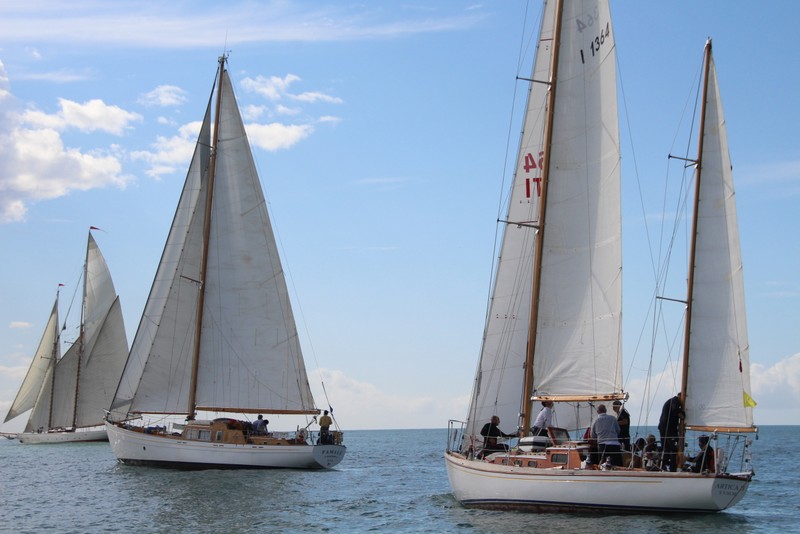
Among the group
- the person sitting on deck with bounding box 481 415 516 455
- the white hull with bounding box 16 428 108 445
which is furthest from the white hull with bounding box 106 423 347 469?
the white hull with bounding box 16 428 108 445

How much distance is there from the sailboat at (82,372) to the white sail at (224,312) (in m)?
36.3

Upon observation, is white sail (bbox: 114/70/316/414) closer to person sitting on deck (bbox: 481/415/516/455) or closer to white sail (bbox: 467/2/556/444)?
white sail (bbox: 467/2/556/444)

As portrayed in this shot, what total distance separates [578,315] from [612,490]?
213 inches

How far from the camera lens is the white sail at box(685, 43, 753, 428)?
25.9 m

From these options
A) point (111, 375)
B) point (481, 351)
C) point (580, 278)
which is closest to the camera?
point (580, 278)

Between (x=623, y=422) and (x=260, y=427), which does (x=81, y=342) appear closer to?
(x=260, y=427)

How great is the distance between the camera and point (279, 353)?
4478cm

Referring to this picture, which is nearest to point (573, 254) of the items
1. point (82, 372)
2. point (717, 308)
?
point (717, 308)

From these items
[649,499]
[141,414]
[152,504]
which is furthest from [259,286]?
[649,499]

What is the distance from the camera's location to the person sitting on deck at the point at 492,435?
2767 centimetres

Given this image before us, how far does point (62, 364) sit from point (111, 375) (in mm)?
4727

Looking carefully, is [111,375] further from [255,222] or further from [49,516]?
[49,516]

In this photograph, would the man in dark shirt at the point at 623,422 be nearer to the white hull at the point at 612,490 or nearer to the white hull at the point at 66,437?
the white hull at the point at 612,490

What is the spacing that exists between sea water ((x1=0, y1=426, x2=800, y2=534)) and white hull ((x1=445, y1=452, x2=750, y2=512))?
32cm
